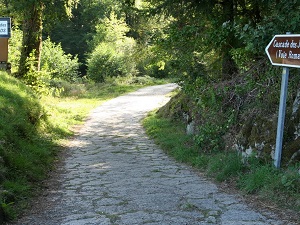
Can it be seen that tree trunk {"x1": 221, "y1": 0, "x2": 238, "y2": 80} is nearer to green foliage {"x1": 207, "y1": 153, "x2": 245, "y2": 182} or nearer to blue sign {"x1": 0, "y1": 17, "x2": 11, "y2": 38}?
green foliage {"x1": 207, "y1": 153, "x2": 245, "y2": 182}

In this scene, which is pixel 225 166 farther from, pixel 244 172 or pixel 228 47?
pixel 228 47

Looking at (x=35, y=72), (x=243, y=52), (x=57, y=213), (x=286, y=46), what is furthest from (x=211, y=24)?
(x=35, y=72)

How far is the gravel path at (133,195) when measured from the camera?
460 cm

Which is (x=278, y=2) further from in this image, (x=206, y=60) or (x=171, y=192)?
(x=171, y=192)

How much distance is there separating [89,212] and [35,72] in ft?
33.8

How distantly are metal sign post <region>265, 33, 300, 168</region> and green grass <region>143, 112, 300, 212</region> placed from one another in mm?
347

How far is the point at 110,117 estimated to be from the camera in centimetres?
1578

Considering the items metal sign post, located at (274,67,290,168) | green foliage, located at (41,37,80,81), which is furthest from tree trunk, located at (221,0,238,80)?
green foliage, located at (41,37,80,81)

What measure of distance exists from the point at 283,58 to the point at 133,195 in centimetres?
292

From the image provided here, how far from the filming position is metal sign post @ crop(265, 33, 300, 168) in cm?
519

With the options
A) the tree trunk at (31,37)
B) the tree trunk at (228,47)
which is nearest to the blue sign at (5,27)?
the tree trunk at (31,37)

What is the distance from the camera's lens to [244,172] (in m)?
6.21

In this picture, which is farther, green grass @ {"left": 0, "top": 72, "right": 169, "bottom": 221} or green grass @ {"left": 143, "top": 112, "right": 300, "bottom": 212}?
green grass @ {"left": 0, "top": 72, "right": 169, "bottom": 221}

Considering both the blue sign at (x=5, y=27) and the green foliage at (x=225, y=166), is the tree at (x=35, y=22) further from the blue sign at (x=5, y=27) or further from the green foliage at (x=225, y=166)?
the green foliage at (x=225, y=166)
